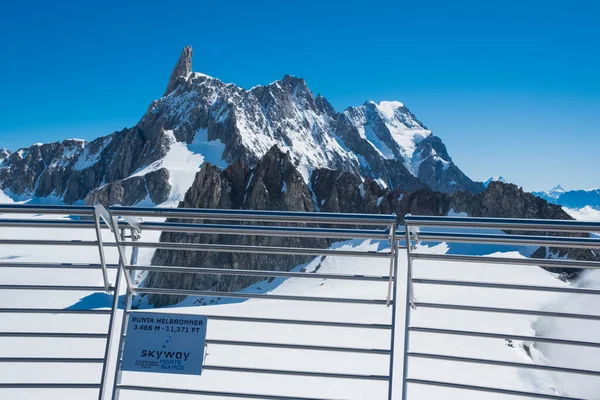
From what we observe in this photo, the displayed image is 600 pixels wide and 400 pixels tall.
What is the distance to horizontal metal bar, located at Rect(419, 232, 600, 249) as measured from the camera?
3.21 meters

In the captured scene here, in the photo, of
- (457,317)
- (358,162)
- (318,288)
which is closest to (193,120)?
(358,162)

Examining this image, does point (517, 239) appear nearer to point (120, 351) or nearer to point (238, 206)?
point (120, 351)

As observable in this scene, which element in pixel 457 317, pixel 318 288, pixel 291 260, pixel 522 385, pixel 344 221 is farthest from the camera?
pixel 291 260

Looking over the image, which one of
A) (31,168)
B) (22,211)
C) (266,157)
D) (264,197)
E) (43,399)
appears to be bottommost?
(43,399)

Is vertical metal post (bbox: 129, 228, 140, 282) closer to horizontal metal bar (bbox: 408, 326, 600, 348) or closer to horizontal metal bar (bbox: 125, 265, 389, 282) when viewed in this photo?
horizontal metal bar (bbox: 125, 265, 389, 282)

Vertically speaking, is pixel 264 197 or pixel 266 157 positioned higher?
pixel 266 157

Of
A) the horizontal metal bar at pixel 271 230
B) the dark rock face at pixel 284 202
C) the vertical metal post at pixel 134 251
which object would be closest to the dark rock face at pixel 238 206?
the dark rock face at pixel 284 202

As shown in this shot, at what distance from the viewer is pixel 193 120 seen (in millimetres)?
132125

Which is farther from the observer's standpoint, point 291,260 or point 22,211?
point 291,260

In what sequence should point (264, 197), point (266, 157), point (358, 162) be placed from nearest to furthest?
point (264, 197), point (266, 157), point (358, 162)

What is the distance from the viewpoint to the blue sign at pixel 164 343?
3.64 meters

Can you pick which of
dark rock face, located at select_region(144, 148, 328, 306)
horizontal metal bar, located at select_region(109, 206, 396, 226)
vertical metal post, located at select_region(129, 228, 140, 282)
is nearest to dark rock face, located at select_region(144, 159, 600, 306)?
dark rock face, located at select_region(144, 148, 328, 306)

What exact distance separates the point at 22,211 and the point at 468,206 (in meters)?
53.7

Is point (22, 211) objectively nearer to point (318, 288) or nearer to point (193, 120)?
point (318, 288)
